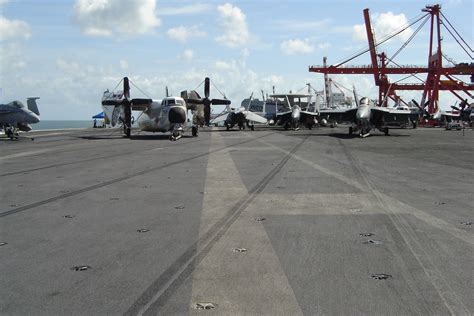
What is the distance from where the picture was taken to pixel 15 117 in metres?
42.3

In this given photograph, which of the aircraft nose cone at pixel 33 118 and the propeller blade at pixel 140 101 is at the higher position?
the propeller blade at pixel 140 101

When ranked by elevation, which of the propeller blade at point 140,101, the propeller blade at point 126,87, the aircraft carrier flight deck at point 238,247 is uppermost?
the propeller blade at point 126,87

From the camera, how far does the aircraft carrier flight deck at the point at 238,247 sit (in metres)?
5.03

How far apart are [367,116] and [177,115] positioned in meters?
18.0

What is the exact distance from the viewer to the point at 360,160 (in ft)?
70.8

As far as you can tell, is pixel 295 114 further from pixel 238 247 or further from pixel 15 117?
pixel 238 247

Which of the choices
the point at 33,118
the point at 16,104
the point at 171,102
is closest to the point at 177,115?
the point at 171,102

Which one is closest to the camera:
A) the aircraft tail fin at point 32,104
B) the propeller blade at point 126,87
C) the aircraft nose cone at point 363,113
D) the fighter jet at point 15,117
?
the fighter jet at point 15,117

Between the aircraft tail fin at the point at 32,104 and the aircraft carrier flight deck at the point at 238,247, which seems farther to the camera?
the aircraft tail fin at the point at 32,104

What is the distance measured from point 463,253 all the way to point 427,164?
1407 centimetres

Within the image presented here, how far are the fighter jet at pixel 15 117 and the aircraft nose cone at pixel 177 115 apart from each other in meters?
13.9

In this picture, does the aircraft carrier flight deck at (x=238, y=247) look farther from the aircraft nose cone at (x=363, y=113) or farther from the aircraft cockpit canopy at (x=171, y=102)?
the aircraft nose cone at (x=363, y=113)

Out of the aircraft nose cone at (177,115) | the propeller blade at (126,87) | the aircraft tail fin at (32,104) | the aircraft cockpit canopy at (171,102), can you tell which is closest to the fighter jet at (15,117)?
the aircraft tail fin at (32,104)

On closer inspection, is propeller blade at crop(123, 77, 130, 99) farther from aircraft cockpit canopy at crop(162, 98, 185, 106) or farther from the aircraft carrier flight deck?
the aircraft carrier flight deck
